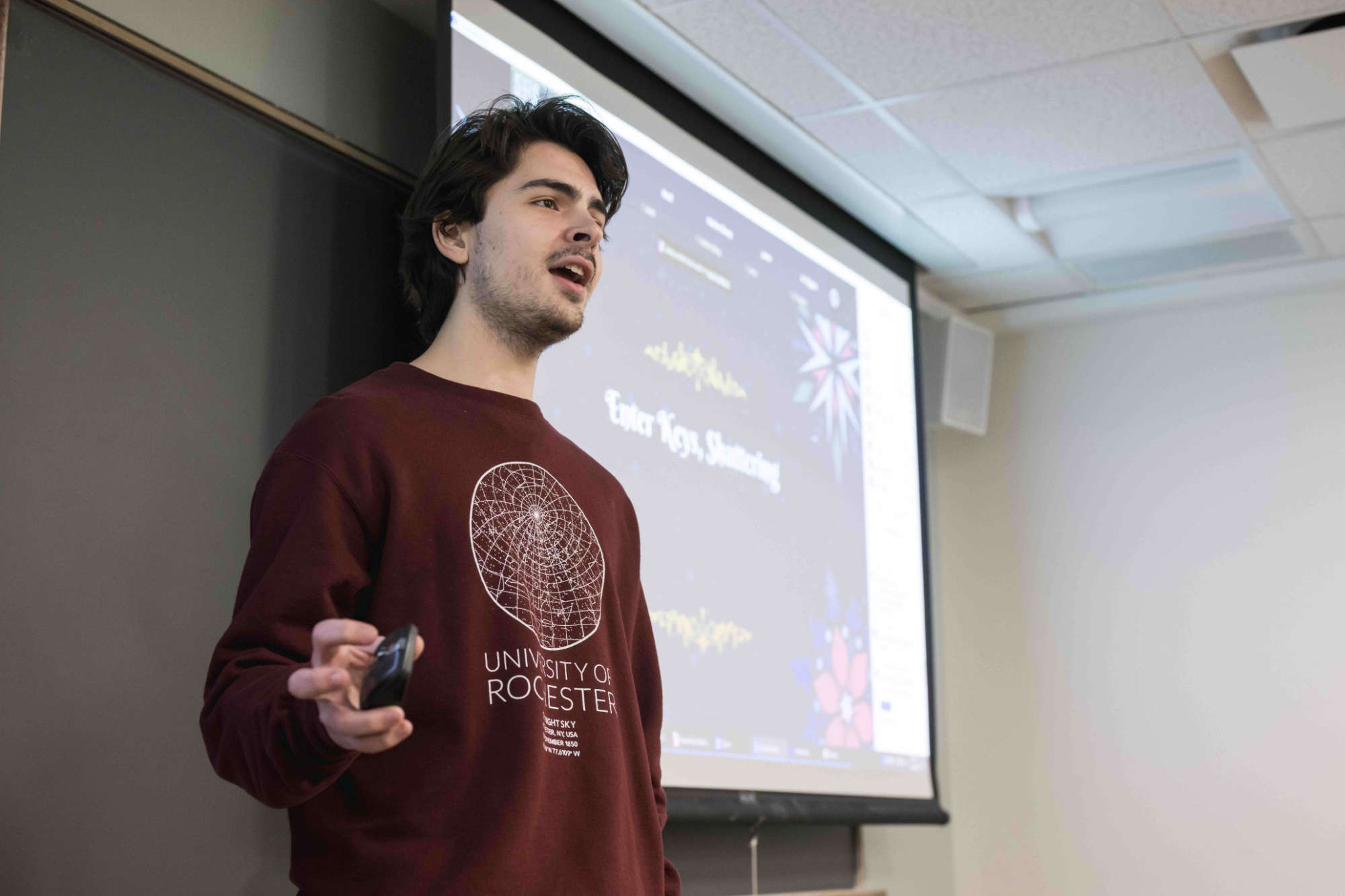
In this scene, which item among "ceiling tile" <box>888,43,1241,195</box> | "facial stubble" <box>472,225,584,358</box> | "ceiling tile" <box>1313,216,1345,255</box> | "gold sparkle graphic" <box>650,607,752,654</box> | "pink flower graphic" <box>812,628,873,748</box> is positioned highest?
"ceiling tile" <box>888,43,1241,195</box>

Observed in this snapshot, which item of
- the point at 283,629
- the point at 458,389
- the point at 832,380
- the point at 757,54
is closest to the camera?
the point at 283,629

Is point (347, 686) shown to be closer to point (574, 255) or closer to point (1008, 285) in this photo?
point (574, 255)

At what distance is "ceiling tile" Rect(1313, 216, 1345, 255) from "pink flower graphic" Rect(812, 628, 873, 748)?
163 centimetres

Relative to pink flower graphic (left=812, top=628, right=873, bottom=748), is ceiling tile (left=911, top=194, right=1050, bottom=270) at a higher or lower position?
higher

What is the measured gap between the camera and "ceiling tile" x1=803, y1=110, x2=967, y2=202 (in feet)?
9.80

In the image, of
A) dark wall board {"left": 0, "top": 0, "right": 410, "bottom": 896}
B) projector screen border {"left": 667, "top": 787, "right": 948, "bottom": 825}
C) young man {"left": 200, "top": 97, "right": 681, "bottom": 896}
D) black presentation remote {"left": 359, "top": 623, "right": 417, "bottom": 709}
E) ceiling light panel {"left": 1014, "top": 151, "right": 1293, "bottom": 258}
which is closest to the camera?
Result: black presentation remote {"left": 359, "top": 623, "right": 417, "bottom": 709}

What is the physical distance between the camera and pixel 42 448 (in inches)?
63.7

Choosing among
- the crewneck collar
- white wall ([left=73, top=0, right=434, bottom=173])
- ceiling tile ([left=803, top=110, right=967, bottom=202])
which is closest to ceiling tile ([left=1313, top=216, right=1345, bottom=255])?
ceiling tile ([left=803, top=110, right=967, bottom=202])

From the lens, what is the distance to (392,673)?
2.66ft

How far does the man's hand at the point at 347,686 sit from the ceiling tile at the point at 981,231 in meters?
2.76

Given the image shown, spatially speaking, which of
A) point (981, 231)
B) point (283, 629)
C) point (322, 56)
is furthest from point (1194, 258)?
point (283, 629)

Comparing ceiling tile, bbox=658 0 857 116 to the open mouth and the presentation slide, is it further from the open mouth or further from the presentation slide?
the open mouth

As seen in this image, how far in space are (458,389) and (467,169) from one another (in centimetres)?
27

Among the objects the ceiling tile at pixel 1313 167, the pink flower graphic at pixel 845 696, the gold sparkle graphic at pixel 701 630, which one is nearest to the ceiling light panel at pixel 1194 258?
the ceiling tile at pixel 1313 167
